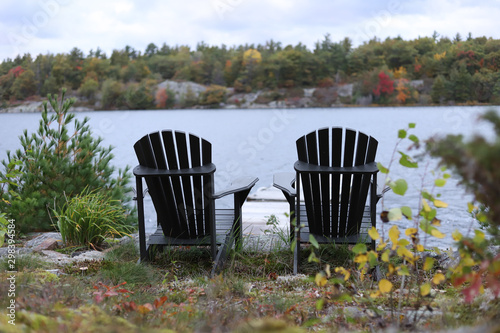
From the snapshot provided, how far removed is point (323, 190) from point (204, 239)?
37.8 inches

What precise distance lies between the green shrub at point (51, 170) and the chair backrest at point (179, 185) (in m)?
1.23

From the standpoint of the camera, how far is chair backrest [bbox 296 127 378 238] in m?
2.99

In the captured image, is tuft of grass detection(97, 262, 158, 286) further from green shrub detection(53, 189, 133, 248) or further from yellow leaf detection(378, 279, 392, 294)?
yellow leaf detection(378, 279, 392, 294)

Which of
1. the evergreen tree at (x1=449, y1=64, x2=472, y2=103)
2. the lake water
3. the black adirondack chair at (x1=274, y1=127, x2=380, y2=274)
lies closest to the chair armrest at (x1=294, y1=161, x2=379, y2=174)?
the black adirondack chair at (x1=274, y1=127, x2=380, y2=274)

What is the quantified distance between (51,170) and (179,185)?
1754 mm

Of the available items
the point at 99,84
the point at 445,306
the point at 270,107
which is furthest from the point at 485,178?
the point at 270,107

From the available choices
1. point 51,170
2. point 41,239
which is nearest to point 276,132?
point 51,170

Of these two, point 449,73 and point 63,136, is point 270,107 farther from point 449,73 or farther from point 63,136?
point 63,136

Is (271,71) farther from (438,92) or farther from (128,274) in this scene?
(128,274)

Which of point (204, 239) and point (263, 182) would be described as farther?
point (263, 182)

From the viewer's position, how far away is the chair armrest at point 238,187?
298cm

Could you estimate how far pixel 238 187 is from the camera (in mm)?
3133

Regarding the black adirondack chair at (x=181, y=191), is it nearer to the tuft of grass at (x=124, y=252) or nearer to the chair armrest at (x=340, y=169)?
the tuft of grass at (x=124, y=252)

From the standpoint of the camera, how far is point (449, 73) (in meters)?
12.2
